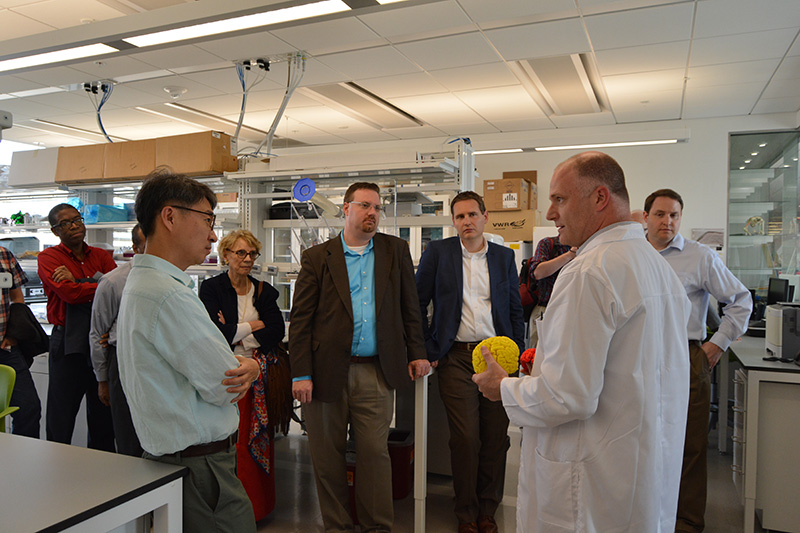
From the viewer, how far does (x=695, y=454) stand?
2631 millimetres

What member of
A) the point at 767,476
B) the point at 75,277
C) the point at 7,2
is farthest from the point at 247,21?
the point at 767,476

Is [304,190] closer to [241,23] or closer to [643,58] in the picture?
[241,23]

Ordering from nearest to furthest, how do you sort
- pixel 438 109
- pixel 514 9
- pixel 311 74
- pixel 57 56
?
pixel 57 56 → pixel 514 9 → pixel 311 74 → pixel 438 109

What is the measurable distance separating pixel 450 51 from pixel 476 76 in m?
0.69

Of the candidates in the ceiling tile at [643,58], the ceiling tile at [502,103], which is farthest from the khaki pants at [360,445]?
the ceiling tile at [502,103]

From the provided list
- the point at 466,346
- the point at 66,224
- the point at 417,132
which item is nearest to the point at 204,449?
the point at 466,346

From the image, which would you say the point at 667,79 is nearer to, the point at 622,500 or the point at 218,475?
the point at 622,500

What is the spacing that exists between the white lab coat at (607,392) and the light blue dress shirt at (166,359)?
0.78m

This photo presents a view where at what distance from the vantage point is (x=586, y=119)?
699 cm

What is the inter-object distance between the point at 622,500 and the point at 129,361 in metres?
1.21

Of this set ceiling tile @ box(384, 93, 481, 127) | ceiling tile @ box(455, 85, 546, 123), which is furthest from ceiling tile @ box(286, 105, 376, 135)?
ceiling tile @ box(455, 85, 546, 123)

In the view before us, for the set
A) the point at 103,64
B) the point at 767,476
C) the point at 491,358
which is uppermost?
the point at 103,64

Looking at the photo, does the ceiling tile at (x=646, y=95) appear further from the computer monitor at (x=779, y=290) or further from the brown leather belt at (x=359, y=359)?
the brown leather belt at (x=359, y=359)

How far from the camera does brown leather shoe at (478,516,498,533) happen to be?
2.74 metres
